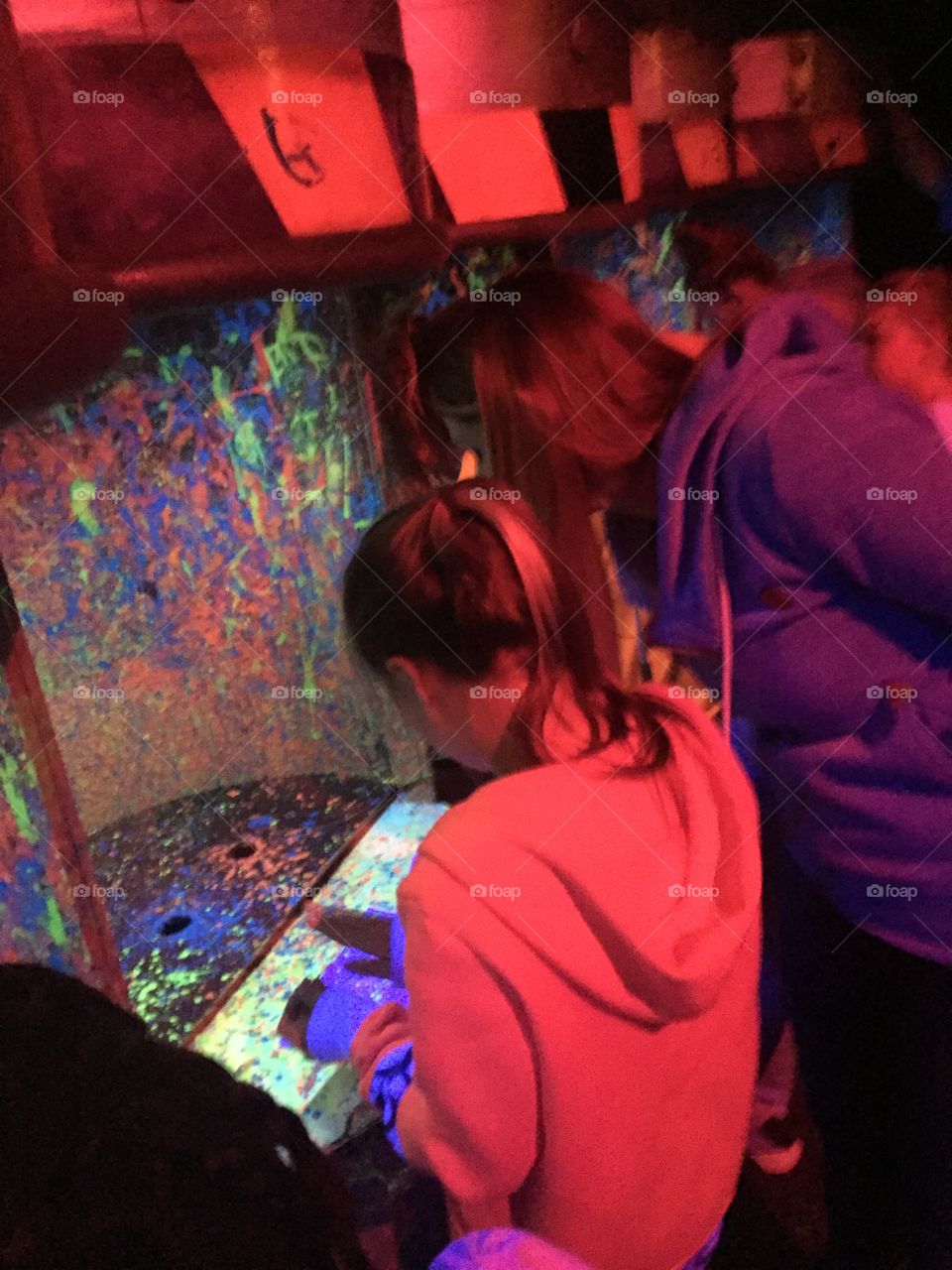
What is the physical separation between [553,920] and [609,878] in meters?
0.07

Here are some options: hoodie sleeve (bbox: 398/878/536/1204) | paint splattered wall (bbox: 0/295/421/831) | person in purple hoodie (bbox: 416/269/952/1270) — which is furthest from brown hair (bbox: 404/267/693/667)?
hoodie sleeve (bbox: 398/878/536/1204)

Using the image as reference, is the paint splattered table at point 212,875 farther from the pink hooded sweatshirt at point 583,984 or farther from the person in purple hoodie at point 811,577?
the person in purple hoodie at point 811,577

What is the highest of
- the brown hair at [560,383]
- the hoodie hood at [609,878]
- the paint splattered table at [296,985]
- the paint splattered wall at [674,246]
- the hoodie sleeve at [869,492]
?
the paint splattered wall at [674,246]

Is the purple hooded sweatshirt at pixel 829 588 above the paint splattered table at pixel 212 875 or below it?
above

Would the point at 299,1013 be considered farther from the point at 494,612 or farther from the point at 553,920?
the point at 494,612

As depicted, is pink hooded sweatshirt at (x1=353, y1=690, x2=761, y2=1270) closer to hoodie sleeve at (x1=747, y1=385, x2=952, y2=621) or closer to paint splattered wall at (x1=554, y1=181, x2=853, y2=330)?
hoodie sleeve at (x1=747, y1=385, x2=952, y2=621)

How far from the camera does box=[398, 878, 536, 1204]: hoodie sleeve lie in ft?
2.16

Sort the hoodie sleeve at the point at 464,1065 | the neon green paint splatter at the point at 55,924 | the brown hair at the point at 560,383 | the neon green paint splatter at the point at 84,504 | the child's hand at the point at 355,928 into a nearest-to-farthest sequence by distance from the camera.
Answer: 1. the hoodie sleeve at the point at 464,1065
2. the neon green paint splatter at the point at 55,924
3. the brown hair at the point at 560,383
4. the child's hand at the point at 355,928
5. the neon green paint splatter at the point at 84,504

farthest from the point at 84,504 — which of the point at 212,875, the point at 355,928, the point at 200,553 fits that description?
the point at 355,928

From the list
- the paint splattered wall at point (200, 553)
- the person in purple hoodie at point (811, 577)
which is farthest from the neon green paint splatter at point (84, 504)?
the person in purple hoodie at point (811, 577)

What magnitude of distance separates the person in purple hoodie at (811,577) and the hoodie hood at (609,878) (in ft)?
0.62

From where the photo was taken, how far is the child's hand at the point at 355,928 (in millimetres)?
1075

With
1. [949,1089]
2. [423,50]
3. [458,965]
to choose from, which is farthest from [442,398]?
[949,1089]

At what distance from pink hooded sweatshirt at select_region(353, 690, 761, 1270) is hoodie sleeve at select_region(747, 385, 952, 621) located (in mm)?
238
